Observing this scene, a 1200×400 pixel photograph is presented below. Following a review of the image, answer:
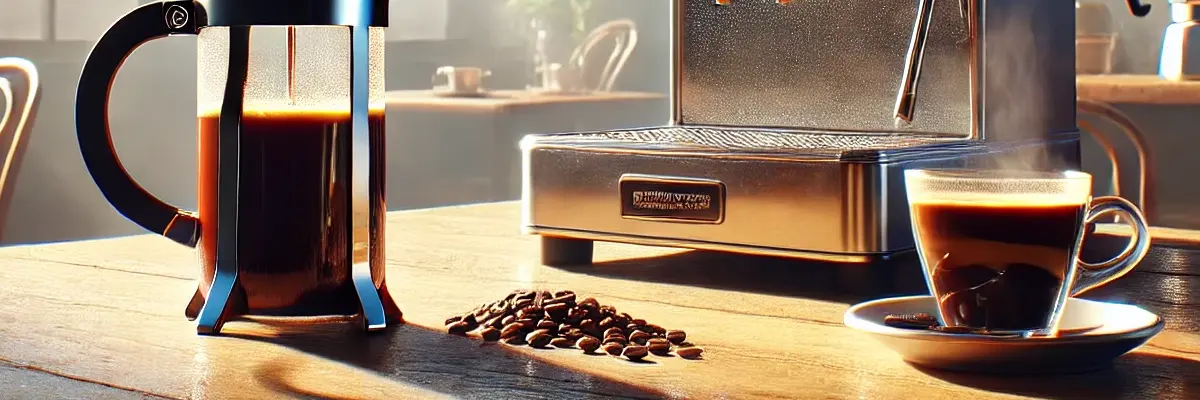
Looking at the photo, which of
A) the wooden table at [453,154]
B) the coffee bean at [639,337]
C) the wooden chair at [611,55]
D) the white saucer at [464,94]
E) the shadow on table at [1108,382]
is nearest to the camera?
the shadow on table at [1108,382]

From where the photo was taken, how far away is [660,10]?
245 inches

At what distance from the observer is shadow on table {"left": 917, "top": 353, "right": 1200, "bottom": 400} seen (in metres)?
0.54

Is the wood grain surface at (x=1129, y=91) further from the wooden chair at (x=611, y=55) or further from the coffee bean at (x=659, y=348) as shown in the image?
the coffee bean at (x=659, y=348)

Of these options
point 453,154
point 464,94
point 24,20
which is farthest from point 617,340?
point 453,154

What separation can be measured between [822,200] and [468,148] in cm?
391

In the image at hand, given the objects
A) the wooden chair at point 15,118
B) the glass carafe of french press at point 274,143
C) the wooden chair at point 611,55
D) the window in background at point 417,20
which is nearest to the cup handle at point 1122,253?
the glass carafe of french press at point 274,143

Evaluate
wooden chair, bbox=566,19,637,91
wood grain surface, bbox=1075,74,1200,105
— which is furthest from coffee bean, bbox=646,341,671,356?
wooden chair, bbox=566,19,637,91

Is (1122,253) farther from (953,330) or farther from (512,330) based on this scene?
(512,330)

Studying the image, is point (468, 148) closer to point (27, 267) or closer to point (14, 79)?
point (14, 79)

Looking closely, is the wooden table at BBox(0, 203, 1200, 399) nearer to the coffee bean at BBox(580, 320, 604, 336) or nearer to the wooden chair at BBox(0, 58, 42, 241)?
the coffee bean at BBox(580, 320, 604, 336)

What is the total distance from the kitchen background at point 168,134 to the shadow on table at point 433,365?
306 cm

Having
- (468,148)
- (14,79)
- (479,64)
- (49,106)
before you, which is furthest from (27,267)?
(479,64)

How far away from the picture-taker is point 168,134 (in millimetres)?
4285

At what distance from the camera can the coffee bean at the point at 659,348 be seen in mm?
627
